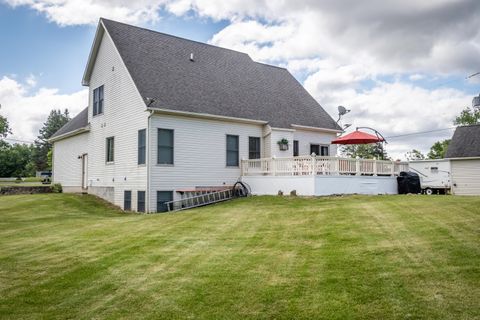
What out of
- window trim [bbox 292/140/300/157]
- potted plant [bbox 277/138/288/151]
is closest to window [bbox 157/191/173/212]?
potted plant [bbox 277/138/288/151]

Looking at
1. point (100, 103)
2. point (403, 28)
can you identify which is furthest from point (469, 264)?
point (100, 103)

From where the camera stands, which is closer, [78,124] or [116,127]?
[116,127]

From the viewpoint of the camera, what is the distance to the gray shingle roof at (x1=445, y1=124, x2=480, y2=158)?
101 ft

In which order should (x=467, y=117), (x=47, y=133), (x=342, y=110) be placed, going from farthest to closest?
(x=47, y=133) → (x=467, y=117) → (x=342, y=110)

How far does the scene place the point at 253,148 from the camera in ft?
65.0

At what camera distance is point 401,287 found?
519 cm

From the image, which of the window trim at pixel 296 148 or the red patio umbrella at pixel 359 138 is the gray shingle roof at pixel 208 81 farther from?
the red patio umbrella at pixel 359 138

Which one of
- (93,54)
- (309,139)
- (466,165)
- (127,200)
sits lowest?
(127,200)

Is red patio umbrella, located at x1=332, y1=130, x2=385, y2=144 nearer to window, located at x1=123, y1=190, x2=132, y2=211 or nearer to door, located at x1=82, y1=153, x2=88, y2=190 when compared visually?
window, located at x1=123, y1=190, x2=132, y2=211

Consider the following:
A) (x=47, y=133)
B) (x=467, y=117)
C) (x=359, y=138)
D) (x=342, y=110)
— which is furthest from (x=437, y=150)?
(x=47, y=133)

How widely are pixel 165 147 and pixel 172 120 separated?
3.87 feet

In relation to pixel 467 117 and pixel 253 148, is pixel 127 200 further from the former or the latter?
pixel 467 117

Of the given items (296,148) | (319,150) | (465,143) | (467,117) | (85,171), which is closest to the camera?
(296,148)

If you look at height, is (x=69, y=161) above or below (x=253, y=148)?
below
